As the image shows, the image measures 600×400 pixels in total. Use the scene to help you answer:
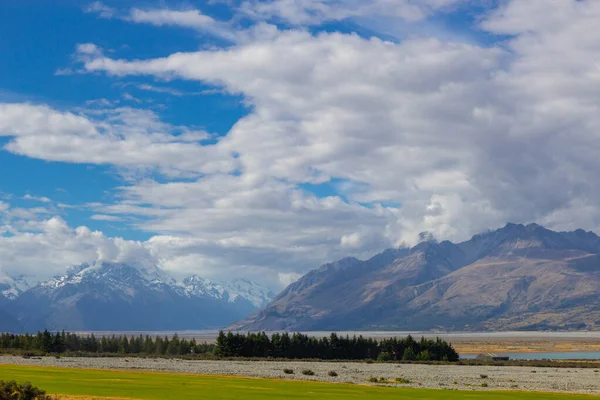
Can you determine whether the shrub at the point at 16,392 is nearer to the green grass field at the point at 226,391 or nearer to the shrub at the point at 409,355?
the green grass field at the point at 226,391

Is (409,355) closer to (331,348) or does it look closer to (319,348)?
(331,348)

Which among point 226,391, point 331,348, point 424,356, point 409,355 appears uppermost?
point 226,391

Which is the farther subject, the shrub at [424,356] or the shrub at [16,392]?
the shrub at [424,356]

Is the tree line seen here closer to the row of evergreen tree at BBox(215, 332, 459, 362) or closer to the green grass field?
the row of evergreen tree at BBox(215, 332, 459, 362)

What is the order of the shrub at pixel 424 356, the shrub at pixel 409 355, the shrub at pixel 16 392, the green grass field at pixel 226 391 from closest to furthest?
the shrub at pixel 16 392 → the green grass field at pixel 226 391 → the shrub at pixel 424 356 → the shrub at pixel 409 355

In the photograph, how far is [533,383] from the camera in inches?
3888

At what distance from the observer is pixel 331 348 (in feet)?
614

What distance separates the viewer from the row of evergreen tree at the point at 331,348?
17900cm

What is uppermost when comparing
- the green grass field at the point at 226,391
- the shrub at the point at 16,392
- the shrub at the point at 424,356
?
the shrub at the point at 16,392

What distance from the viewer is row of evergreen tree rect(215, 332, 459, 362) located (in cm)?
17900

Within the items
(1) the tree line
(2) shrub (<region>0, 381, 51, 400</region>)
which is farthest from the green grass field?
(1) the tree line

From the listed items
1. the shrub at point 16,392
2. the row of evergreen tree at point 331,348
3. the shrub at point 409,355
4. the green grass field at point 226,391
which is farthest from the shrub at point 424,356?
the shrub at point 16,392

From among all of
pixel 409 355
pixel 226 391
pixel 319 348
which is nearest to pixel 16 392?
pixel 226 391

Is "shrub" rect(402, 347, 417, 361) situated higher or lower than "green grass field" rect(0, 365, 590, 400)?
lower
